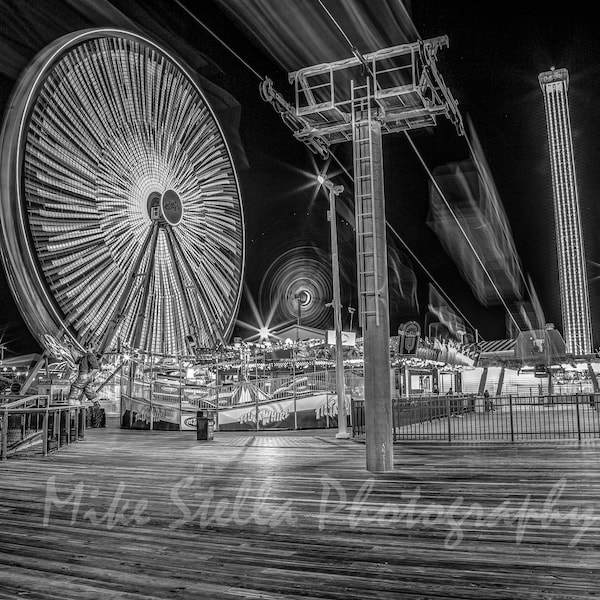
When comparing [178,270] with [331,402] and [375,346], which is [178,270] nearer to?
[331,402]

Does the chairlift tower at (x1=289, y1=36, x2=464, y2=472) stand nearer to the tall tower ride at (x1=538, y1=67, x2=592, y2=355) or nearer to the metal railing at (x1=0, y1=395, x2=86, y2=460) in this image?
the metal railing at (x1=0, y1=395, x2=86, y2=460)

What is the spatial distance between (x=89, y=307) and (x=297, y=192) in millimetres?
31010

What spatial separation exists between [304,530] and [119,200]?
70.8 feet

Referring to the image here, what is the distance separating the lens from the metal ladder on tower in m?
9.96

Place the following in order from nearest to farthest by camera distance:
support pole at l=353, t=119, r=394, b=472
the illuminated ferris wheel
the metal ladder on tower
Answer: support pole at l=353, t=119, r=394, b=472 < the metal ladder on tower < the illuminated ferris wheel

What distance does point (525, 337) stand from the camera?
63.0m

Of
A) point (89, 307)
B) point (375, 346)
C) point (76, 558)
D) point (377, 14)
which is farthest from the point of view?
point (89, 307)

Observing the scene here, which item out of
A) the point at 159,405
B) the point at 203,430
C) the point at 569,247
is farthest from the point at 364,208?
the point at 569,247

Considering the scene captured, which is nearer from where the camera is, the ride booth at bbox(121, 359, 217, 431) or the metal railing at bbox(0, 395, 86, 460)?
the metal railing at bbox(0, 395, 86, 460)

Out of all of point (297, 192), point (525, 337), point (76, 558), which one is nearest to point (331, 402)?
point (76, 558)

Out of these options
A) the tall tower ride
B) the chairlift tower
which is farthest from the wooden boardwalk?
the tall tower ride

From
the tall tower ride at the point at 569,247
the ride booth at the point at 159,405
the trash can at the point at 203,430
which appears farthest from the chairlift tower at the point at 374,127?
the tall tower ride at the point at 569,247

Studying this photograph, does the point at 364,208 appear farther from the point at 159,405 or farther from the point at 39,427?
the point at 159,405

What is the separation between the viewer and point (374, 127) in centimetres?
1055
